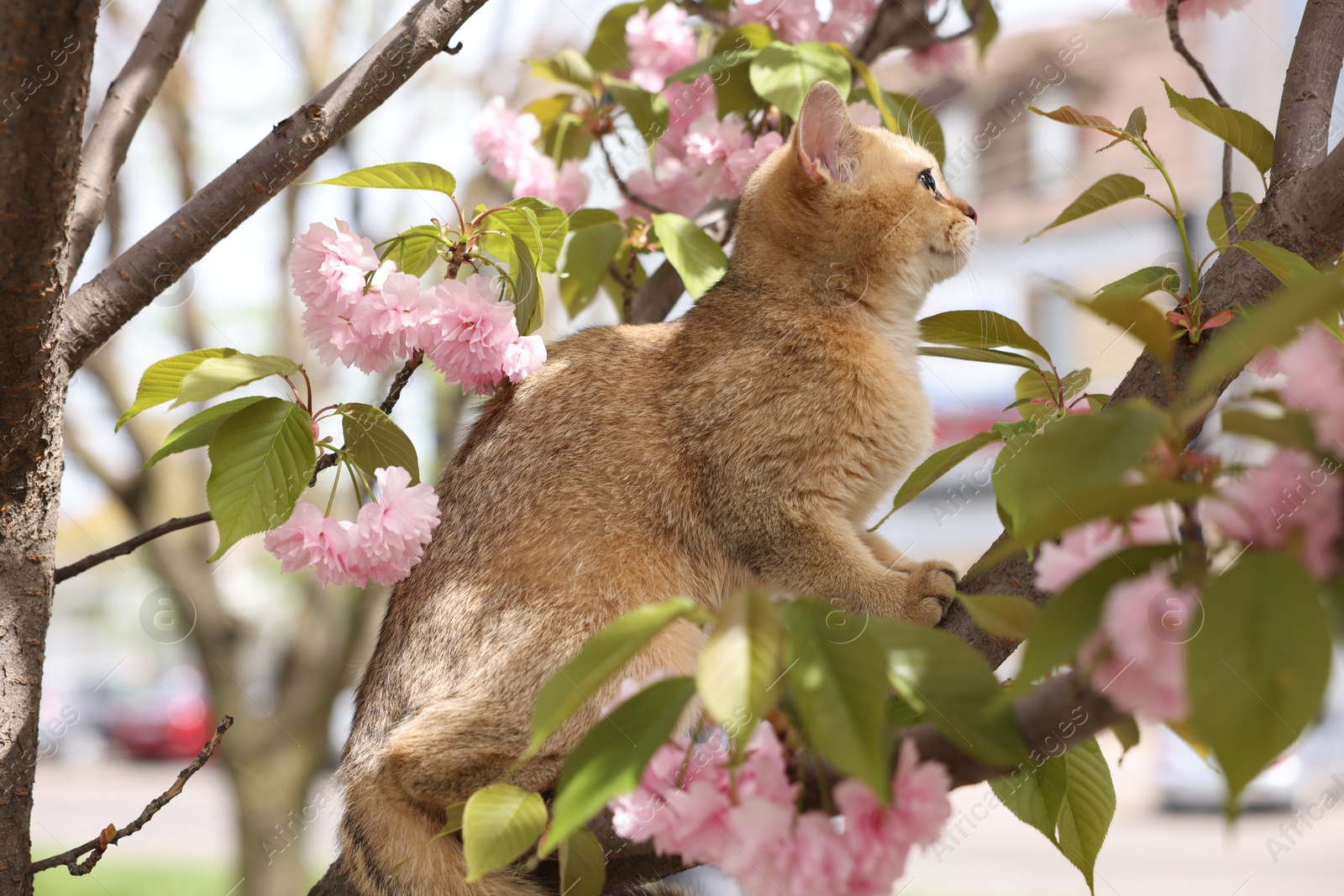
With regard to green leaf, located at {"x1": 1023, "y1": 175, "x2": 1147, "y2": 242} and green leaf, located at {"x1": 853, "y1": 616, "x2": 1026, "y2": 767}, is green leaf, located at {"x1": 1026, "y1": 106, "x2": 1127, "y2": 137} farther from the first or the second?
green leaf, located at {"x1": 853, "y1": 616, "x2": 1026, "y2": 767}

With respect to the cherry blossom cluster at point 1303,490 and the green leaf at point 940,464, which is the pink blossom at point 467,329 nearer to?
the green leaf at point 940,464

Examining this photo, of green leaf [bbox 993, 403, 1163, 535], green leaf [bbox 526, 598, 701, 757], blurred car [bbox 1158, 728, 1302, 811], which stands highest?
green leaf [bbox 526, 598, 701, 757]

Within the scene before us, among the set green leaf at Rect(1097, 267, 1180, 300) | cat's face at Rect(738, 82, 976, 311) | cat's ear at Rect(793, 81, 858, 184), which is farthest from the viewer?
cat's face at Rect(738, 82, 976, 311)

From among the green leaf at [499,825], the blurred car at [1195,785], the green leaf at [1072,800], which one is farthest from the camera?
the blurred car at [1195,785]

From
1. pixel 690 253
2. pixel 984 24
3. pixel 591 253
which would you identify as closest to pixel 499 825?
pixel 690 253

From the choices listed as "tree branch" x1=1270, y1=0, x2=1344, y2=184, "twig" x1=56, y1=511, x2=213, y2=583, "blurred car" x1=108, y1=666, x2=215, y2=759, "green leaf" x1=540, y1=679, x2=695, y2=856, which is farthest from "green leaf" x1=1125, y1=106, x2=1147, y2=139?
"blurred car" x1=108, y1=666, x2=215, y2=759

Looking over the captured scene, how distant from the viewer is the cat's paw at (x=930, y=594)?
1.86 meters

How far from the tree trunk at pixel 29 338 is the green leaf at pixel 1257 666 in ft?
4.26

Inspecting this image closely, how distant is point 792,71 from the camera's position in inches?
90.0

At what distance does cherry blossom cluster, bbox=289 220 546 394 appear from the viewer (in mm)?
1827

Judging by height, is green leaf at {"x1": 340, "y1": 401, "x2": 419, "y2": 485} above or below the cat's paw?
above

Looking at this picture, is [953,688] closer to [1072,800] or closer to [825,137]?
[1072,800]

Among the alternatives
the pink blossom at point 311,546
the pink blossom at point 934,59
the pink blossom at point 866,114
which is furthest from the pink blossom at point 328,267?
the pink blossom at point 934,59

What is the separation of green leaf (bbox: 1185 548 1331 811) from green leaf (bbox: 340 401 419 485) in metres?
1.34
